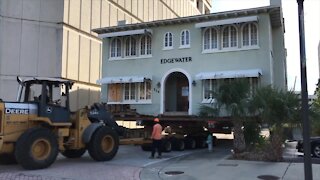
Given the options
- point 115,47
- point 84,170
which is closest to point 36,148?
point 84,170

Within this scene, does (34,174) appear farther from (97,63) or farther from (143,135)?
(97,63)

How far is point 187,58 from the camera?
24.0m

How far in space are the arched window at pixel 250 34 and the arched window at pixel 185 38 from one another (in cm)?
338

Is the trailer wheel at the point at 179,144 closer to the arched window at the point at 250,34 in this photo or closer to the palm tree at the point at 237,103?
the palm tree at the point at 237,103

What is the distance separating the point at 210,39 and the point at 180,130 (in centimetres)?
564

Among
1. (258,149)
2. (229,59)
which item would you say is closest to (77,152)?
(258,149)

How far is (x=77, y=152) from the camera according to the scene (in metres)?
16.8

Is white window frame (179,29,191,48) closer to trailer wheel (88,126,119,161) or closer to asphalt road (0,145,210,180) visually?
asphalt road (0,145,210,180)

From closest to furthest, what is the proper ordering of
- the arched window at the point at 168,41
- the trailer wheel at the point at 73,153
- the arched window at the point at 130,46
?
the trailer wheel at the point at 73,153, the arched window at the point at 168,41, the arched window at the point at 130,46

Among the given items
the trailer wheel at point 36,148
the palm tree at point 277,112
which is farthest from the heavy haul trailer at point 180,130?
the trailer wheel at point 36,148

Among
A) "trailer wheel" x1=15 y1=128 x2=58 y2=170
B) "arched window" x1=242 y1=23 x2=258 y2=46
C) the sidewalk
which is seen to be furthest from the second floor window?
"trailer wheel" x1=15 y1=128 x2=58 y2=170

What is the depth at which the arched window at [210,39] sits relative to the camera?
918 inches

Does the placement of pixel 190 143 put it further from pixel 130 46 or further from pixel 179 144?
pixel 130 46

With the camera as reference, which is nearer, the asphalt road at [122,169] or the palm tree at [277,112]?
the asphalt road at [122,169]
